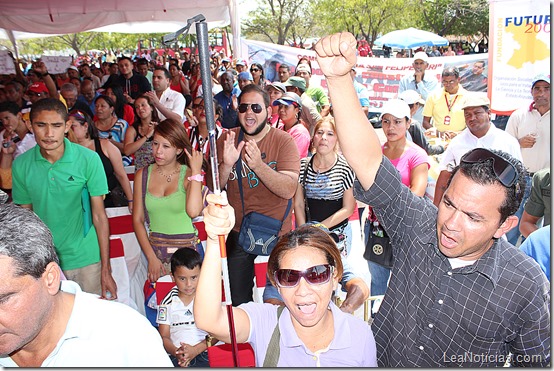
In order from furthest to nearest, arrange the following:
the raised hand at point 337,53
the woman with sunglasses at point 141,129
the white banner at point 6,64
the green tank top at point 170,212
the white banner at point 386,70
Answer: the white banner at point 6,64, the white banner at point 386,70, the woman with sunglasses at point 141,129, the green tank top at point 170,212, the raised hand at point 337,53

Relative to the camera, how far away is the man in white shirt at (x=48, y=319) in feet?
5.03

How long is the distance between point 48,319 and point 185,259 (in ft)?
6.44

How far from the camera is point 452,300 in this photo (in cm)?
187

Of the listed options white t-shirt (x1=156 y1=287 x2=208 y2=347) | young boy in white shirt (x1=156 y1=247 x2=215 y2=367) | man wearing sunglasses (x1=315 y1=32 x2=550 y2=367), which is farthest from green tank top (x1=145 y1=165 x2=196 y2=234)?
man wearing sunglasses (x1=315 y1=32 x2=550 y2=367)

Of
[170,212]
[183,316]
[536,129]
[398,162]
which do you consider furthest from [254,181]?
[536,129]

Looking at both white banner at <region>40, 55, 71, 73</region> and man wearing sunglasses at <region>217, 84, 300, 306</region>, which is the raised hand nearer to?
man wearing sunglasses at <region>217, 84, 300, 306</region>

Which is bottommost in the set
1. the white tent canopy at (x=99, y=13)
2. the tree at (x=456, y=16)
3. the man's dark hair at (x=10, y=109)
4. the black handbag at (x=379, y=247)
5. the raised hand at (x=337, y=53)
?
the black handbag at (x=379, y=247)

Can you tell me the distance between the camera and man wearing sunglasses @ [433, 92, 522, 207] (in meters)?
4.48

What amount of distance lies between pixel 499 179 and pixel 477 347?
611 millimetres

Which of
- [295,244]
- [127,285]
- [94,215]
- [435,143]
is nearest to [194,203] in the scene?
[94,215]

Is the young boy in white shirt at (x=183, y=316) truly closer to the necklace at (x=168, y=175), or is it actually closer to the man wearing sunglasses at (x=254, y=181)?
the man wearing sunglasses at (x=254, y=181)

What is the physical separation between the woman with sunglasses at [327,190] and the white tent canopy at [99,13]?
24.9 feet

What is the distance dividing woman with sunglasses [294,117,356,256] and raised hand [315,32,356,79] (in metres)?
2.19

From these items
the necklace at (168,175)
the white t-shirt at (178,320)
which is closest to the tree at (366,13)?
the necklace at (168,175)
